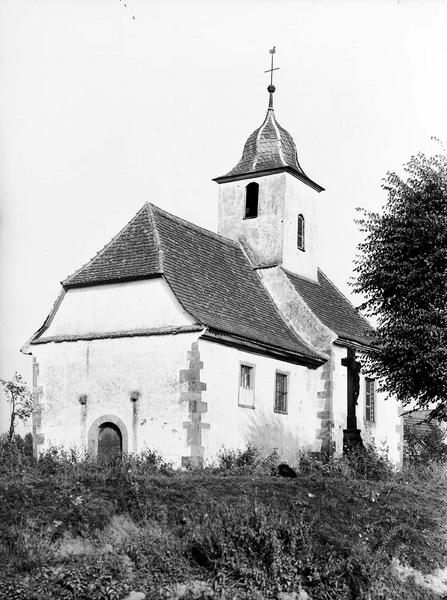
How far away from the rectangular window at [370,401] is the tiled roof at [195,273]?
3.45m

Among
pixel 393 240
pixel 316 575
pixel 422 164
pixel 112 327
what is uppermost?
pixel 422 164

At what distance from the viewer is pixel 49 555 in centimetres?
1018

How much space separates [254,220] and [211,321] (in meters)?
8.04

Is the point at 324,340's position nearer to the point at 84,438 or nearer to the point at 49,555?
the point at 84,438

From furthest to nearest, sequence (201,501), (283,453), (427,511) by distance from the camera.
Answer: (283,453) → (427,511) → (201,501)

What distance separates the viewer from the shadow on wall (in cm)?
2166

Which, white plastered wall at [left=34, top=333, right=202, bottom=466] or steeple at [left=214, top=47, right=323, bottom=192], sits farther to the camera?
steeple at [left=214, top=47, right=323, bottom=192]

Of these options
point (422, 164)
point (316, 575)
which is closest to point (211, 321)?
point (422, 164)

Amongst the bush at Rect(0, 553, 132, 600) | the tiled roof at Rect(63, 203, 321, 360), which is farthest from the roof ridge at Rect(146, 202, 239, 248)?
the bush at Rect(0, 553, 132, 600)

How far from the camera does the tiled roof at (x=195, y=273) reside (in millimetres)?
21078

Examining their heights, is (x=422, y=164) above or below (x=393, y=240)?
above

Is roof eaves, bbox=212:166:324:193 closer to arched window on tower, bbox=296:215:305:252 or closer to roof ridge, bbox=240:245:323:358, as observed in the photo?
arched window on tower, bbox=296:215:305:252

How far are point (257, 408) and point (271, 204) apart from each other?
329 inches

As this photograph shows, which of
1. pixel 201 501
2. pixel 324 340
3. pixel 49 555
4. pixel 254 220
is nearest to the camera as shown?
pixel 49 555
